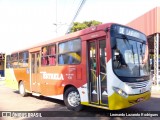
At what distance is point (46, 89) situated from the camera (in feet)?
36.7

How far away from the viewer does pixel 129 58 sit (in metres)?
7.97

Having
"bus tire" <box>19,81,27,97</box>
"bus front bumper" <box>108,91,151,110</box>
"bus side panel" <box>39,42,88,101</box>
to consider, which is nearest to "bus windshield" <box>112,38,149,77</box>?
"bus front bumper" <box>108,91,151,110</box>

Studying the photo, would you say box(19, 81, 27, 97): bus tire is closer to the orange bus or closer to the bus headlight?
the orange bus

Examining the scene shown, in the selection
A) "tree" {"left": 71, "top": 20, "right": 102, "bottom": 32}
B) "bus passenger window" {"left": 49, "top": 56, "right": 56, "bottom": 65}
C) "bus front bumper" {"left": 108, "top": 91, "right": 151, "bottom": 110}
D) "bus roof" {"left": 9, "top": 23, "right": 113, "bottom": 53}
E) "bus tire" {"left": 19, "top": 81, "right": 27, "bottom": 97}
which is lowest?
"bus tire" {"left": 19, "top": 81, "right": 27, "bottom": 97}

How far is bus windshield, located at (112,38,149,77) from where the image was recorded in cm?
765

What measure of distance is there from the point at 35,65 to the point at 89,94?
4.80 metres

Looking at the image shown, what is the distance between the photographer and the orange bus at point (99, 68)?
7.59 meters

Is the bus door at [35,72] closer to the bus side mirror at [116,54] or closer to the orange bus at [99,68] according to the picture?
the orange bus at [99,68]

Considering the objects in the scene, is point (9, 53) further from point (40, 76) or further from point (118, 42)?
point (118, 42)

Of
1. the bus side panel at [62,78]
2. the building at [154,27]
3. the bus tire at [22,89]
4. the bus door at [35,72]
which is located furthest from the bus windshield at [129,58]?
the building at [154,27]

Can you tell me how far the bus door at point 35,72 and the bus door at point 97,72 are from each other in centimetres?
426

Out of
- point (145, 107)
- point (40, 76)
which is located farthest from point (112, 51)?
point (40, 76)

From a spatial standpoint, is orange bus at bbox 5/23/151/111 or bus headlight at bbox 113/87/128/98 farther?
orange bus at bbox 5/23/151/111

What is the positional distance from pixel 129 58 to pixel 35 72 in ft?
19.1
